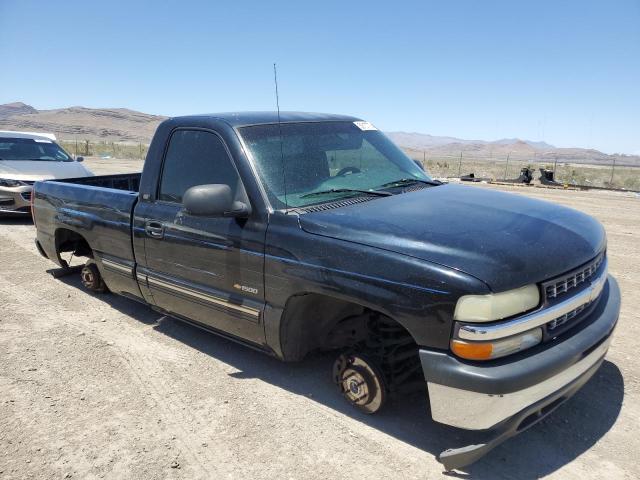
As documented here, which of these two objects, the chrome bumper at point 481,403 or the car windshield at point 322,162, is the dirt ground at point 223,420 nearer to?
the chrome bumper at point 481,403

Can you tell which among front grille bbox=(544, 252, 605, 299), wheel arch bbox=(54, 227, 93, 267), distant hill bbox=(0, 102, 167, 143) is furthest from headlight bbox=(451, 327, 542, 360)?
distant hill bbox=(0, 102, 167, 143)

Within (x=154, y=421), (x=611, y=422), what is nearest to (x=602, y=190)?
(x=611, y=422)

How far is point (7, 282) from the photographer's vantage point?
602cm

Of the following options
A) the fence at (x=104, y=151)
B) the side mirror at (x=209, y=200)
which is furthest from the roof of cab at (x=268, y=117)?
the fence at (x=104, y=151)

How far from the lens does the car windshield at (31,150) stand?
10.6 meters

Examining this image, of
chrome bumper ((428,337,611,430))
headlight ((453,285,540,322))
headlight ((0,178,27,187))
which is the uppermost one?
headlight ((0,178,27,187))

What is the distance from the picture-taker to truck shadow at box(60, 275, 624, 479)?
8.82 ft

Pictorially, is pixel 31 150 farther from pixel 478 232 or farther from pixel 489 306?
pixel 489 306

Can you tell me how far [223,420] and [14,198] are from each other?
843cm

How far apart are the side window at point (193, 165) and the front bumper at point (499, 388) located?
6.21 ft

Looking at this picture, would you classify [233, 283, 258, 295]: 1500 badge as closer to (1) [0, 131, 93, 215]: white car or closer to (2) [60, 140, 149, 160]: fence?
(1) [0, 131, 93, 215]: white car

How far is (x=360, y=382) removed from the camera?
120 inches

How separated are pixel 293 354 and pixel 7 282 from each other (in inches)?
178

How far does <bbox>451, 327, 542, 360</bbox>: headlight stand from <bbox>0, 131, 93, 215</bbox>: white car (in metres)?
9.45
